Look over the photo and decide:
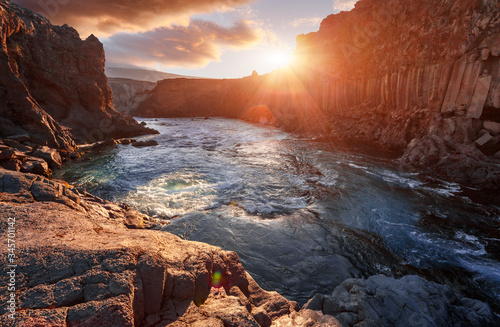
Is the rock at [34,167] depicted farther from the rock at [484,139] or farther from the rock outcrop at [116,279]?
the rock at [484,139]

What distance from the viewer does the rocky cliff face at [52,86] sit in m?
15.6

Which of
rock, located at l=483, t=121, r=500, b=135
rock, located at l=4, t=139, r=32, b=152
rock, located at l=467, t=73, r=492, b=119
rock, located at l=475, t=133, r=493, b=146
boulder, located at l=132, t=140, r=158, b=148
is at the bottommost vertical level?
boulder, located at l=132, t=140, r=158, b=148

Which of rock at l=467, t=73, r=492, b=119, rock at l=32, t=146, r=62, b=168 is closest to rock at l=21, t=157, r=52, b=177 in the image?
rock at l=32, t=146, r=62, b=168

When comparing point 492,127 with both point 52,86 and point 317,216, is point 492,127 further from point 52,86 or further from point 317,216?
point 52,86

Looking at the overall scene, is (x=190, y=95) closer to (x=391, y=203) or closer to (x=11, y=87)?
(x=11, y=87)

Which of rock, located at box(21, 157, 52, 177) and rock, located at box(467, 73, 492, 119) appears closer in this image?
rock, located at box(21, 157, 52, 177)

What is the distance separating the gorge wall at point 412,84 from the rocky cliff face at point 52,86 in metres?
27.1

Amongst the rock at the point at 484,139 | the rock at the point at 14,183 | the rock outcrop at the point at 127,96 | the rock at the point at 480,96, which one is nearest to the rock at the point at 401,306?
the rock at the point at 14,183

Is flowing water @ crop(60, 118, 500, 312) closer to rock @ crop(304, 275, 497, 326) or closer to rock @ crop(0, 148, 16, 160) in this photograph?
rock @ crop(304, 275, 497, 326)

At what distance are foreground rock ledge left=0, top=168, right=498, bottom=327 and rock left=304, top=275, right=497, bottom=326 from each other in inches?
0.7

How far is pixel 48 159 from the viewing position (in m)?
14.3

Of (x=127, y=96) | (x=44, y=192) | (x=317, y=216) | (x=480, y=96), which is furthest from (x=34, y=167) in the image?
(x=127, y=96)

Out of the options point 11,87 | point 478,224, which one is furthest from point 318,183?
point 11,87

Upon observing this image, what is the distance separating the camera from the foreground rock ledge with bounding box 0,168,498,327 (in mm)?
2498
